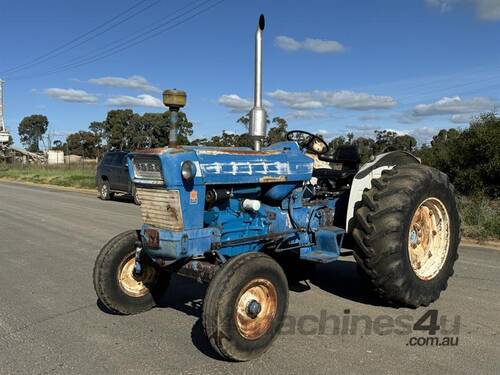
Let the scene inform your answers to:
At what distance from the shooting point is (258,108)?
15.3ft

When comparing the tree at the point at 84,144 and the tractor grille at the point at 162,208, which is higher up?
the tree at the point at 84,144

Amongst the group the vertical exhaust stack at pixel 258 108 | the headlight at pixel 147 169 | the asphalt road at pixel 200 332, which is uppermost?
the vertical exhaust stack at pixel 258 108

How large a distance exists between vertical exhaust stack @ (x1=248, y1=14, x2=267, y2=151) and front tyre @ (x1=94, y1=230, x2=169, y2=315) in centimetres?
146

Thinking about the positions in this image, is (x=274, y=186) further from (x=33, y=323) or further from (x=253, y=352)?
(x=33, y=323)

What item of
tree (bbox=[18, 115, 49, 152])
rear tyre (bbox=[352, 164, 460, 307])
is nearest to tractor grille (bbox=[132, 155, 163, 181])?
rear tyre (bbox=[352, 164, 460, 307])

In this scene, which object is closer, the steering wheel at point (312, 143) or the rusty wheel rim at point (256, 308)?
the rusty wheel rim at point (256, 308)

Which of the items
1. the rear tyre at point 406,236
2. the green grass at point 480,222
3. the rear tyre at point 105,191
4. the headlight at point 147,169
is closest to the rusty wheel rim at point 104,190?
the rear tyre at point 105,191

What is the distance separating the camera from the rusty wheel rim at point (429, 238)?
5.17 meters

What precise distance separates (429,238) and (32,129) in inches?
4852

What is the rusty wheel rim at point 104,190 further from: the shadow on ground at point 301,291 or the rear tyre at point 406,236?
the rear tyre at point 406,236

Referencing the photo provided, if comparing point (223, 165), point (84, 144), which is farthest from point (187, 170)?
point (84, 144)

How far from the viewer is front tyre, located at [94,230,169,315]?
180 inches

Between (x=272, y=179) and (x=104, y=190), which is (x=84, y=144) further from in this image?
(x=272, y=179)

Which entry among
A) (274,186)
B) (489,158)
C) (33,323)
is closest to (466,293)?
(274,186)
